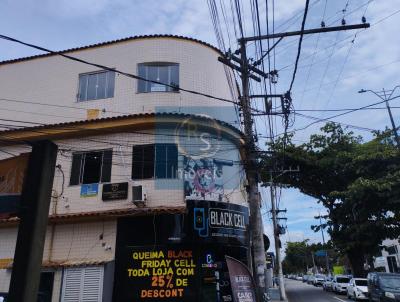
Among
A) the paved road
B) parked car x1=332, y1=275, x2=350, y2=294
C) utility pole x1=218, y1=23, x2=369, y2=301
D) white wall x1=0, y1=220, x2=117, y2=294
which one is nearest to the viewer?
utility pole x1=218, y1=23, x2=369, y2=301

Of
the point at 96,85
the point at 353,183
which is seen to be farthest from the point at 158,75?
the point at 353,183

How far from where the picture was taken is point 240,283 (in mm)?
9969

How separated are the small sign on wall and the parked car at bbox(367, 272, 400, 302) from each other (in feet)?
39.9

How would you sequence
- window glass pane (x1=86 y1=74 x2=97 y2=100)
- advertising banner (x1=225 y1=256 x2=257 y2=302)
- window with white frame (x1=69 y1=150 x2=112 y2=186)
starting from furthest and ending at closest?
window glass pane (x1=86 y1=74 x2=97 y2=100) < window with white frame (x1=69 y1=150 x2=112 y2=186) < advertising banner (x1=225 y1=256 x2=257 y2=302)

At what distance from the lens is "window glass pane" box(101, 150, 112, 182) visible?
45.2 feet

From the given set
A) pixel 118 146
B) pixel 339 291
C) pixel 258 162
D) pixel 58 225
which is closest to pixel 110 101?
pixel 118 146

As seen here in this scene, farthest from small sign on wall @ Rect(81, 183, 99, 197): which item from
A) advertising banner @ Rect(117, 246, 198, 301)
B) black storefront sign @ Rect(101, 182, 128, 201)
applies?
advertising banner @ Rect(117, 246, 198, 301)

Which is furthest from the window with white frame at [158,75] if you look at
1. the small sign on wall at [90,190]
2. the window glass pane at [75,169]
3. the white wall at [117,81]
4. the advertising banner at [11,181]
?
the advertising banner at [11,181]

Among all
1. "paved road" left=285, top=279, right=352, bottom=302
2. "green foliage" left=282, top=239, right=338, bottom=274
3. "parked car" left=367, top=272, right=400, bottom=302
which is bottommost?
"paved road" left=285, top=279, right=352, bottom=302

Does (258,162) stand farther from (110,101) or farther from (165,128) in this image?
(110,101)

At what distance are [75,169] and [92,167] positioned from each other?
2.21 feet

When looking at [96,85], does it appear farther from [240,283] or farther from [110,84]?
[240,283]

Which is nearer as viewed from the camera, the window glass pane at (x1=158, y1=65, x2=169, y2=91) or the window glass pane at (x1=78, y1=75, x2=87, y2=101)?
the window glass pane at (x1=158, y1=65, x2=169, y2=91)

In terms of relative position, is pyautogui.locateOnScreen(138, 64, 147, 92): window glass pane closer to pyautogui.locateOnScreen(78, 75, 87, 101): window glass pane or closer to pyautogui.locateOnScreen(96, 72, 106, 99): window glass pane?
pyautogui.locateOnScreen(96, 72, 106, 99): window glass pane
